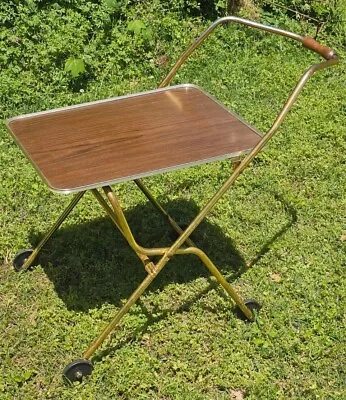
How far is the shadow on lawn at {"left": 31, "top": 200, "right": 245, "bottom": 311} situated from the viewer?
4121 mm

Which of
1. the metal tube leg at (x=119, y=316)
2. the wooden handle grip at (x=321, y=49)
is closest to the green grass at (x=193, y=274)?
the metal tube leg at (x=119, y=316)

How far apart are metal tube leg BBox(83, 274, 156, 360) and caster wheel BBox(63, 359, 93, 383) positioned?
4cm

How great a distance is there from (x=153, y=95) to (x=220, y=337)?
1.35 m

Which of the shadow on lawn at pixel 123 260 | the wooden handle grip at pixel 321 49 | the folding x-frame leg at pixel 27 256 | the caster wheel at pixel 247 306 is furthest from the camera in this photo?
the folding x-frame leg at pixel 27 256

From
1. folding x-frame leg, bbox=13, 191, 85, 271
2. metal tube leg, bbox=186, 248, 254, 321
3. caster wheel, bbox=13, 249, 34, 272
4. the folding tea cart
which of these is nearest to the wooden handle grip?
the folding tea cart

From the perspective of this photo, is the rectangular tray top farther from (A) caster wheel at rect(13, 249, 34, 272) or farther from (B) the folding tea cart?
(A) caster wheel at rect(13, 249, 34, 272)

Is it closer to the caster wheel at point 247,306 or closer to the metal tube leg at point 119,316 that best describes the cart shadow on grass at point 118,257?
the caster wheel at point 247,306

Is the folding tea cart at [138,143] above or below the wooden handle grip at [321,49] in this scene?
below

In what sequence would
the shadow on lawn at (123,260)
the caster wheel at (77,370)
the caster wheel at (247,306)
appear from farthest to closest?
the shadow on lawn at (123,260)
the caster wheel at (247,306)
the caster wheel at (77,370)

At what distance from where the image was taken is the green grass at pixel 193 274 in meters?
3.64

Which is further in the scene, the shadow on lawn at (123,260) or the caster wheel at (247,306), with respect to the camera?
the shadow on lawn at (123,260)

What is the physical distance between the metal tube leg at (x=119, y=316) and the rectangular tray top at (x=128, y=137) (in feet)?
1.88

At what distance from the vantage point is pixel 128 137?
141 inches

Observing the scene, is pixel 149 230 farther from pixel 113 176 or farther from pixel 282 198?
pixel 113 176
